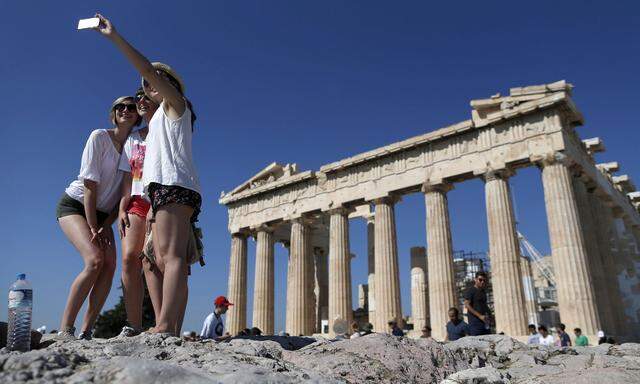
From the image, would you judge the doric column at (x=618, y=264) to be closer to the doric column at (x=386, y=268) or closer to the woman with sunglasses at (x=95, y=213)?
the doric column at (x=386, y=268)

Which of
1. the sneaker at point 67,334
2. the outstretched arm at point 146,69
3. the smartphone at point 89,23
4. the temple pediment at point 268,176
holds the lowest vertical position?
the sneaker at point 67,334

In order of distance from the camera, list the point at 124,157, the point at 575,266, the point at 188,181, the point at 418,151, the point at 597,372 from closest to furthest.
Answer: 1. the point at 597,372
2. the point at 188,181
3. the point at 124,157
4. the point at 575,266
5. the point at 418,151

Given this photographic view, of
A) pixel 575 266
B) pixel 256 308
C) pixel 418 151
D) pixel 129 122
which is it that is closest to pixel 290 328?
pixel 256 308

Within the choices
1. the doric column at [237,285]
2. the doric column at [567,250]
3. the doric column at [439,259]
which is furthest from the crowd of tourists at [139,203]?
the doric column at [237,285]

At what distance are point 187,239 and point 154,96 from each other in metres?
1.43

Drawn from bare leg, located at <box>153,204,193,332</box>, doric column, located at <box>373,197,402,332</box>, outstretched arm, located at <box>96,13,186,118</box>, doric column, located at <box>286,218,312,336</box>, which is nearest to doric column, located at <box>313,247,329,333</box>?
doric column, located at <box>286,218,312,336</box>

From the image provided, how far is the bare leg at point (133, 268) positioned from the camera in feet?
15.8

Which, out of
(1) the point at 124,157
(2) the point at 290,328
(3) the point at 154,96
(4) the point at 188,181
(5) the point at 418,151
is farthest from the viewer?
(2) the point at 290,328

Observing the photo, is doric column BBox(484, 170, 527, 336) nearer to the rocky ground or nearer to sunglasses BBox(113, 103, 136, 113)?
the rocky ground

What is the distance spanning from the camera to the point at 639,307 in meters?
23.7

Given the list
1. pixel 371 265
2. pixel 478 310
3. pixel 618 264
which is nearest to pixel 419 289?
pixel 371 265

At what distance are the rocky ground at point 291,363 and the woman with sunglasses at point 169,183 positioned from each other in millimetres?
566

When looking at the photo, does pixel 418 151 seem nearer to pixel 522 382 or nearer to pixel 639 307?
pixel 639 307

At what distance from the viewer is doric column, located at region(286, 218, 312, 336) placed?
85.7ft
